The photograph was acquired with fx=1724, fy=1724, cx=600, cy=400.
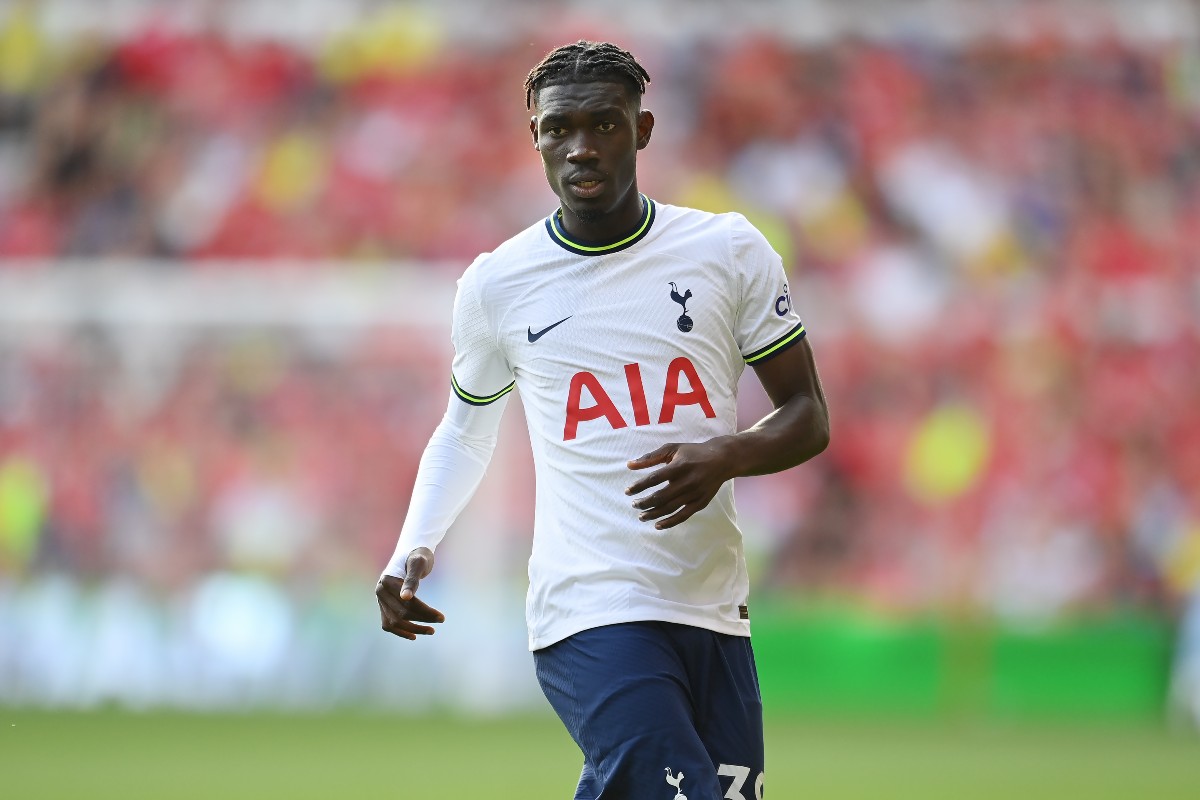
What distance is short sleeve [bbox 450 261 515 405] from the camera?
4402mm

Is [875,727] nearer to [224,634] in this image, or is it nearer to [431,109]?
[224,634]

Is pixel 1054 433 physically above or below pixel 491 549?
above

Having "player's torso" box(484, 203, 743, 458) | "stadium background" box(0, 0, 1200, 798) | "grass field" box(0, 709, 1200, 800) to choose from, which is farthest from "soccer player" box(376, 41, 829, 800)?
"stadium background" box(0, 0, 1200, 798)

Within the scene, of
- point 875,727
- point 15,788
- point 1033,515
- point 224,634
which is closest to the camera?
point 15,788

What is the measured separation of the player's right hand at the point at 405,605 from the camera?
13.5 feet

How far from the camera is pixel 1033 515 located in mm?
15008

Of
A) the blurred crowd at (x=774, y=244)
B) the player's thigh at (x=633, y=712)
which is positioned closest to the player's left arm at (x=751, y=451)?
the player's thigh at (x=633, y=712)

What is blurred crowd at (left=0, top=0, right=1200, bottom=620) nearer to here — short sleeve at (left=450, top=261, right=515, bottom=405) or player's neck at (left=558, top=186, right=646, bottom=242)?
short sleeve at (left=450, top=261, right=515, bottom=405)

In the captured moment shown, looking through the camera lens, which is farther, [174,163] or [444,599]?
[174,163]

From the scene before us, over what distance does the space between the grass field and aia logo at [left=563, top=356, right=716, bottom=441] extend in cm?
500

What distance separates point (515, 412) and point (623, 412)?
1027cm

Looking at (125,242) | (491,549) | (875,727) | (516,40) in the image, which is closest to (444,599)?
(491,549)

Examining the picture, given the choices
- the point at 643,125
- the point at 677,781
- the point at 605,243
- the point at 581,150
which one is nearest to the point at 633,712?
the point at 677,781

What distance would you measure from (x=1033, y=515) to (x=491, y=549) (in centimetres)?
473
